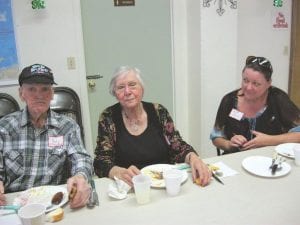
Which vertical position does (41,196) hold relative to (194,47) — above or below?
below

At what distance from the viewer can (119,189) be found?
1423mm

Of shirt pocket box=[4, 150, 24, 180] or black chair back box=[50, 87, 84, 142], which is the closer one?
shirt pocket box=[4, 150, 24, 180]

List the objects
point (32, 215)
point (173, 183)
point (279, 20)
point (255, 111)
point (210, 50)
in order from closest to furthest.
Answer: point (32, 215) → point (173, 183) → point (255, 111) → point (210, 50) → point (279, 20)

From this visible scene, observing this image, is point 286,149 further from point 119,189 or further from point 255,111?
point 119,189

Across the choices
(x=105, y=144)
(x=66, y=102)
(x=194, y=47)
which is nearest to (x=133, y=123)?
(x=105, y=144)

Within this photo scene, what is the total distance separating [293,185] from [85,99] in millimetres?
2167

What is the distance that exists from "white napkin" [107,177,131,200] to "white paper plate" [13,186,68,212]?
19 centimetres

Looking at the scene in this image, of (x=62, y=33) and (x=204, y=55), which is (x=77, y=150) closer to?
(x=62, y=33)

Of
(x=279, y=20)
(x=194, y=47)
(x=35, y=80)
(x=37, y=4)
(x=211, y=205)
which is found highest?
(x=37, y=4)

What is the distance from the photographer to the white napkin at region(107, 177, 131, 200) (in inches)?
54.5

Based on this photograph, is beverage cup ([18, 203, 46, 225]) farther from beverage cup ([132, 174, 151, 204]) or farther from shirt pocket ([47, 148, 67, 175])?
shirt pocket ([47, 148, 67, 175])

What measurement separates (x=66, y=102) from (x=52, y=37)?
0.64 metres

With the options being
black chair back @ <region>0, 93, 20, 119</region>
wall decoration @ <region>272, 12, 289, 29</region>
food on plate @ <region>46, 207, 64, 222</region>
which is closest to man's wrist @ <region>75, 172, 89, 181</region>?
food on plate @ <region>46, 207, 64, 222</region>

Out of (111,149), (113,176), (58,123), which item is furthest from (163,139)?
(58,123)
